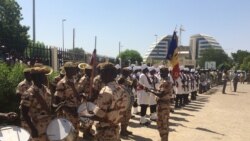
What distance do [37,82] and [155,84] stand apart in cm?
813

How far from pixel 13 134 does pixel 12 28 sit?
2801 cm

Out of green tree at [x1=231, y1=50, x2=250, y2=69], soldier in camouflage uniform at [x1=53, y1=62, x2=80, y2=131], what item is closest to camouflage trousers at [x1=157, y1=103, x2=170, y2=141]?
soldier in camouflage uniform at [x1=53, y1=62, x2=80, y2=131]

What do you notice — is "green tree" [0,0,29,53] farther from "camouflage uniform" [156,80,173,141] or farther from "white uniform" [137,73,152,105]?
"camouflage uniform" [156,80,173,141]

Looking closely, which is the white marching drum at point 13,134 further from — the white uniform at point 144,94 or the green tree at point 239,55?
the green tree at point 239,55

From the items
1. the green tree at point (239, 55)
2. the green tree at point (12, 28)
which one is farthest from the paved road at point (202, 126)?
the green tree at point (239, 55)

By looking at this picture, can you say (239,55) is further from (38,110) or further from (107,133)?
(38,110)

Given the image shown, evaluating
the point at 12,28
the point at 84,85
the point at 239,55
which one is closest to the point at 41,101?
the point at 84,85

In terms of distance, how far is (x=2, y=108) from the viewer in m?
9.29

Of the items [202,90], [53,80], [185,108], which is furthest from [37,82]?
[202,90]

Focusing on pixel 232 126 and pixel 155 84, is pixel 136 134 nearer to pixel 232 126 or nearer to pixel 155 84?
pixel 155 84

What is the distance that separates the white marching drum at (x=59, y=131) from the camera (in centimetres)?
561

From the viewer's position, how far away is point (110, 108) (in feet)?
17.6

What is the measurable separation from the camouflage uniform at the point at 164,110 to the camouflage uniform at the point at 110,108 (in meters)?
3.39

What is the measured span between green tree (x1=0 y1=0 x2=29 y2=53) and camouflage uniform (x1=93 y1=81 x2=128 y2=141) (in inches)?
811
